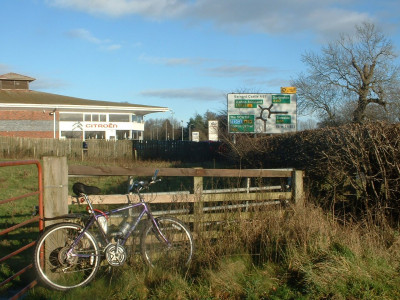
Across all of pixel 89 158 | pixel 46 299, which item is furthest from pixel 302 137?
pixel 89 158

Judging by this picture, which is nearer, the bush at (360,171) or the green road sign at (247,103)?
the bush at (360,171)

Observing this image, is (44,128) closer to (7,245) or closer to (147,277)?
(7,245)

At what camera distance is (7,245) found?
7.65 metres

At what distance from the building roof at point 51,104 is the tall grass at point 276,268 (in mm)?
38813

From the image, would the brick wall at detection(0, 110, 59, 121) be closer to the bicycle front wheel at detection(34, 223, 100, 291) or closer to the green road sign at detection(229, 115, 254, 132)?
the green road sign at detection(229, 115, 254, 132)

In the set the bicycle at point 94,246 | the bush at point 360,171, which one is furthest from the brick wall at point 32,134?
the bicycle at point 94,246

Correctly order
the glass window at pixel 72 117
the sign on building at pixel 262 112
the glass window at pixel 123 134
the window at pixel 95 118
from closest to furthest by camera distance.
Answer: the sign on building at pixel 262 112, the glass window at pixel 72 117, the window at pixel 95 118, the glass window at pixel 123 134

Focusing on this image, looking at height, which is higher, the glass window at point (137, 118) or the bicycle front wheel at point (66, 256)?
the glass window at point (137, 118)

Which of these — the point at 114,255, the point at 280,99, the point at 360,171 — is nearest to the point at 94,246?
the point at 114,255

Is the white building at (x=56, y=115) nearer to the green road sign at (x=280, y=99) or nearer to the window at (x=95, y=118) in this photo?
the window at (x=95, y=118)

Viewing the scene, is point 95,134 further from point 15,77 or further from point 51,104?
point 15,77

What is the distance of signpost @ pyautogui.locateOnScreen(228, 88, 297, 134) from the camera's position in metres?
23.2

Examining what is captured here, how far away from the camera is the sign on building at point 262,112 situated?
76.1 ft

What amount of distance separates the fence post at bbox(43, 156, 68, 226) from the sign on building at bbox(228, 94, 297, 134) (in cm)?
1755
